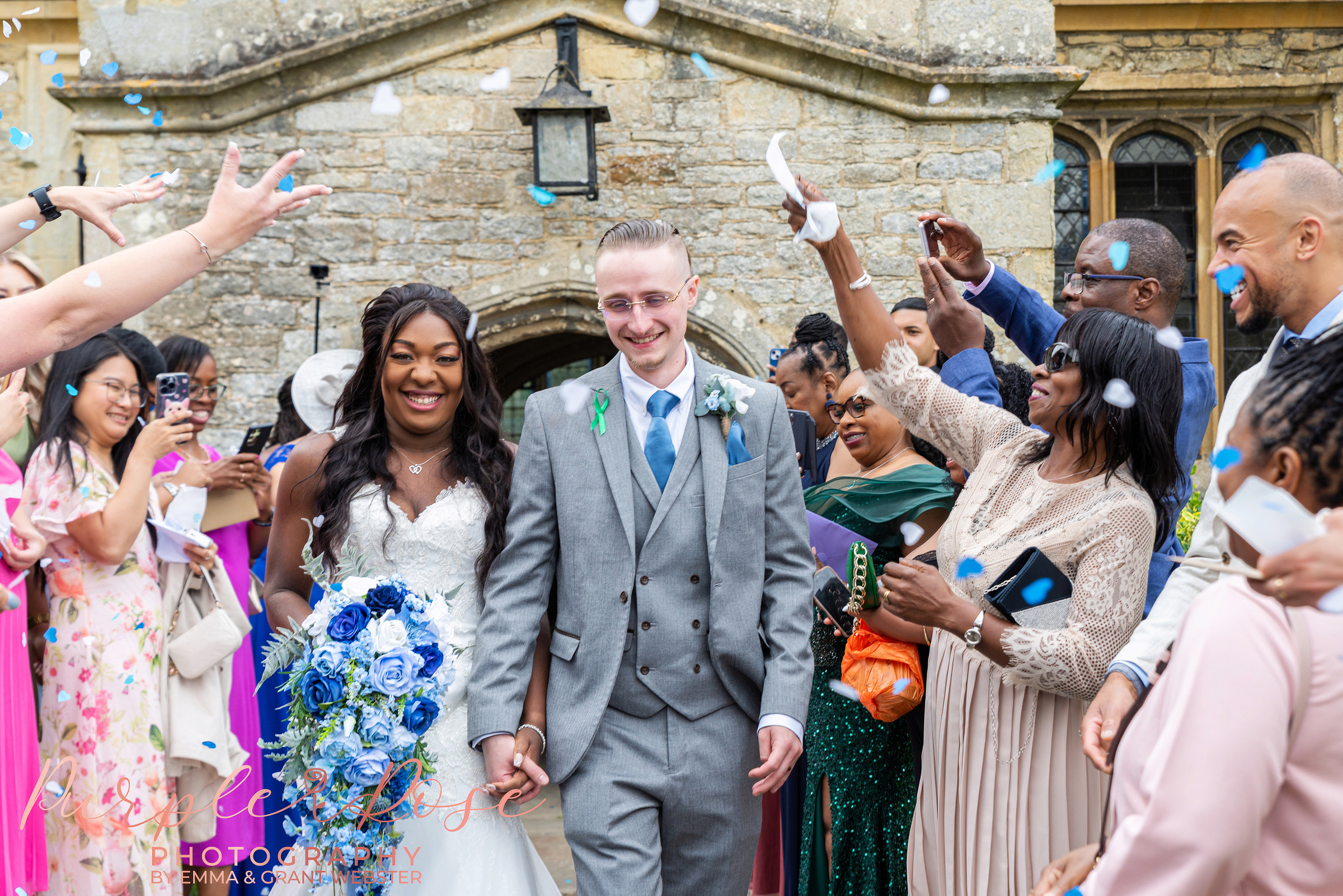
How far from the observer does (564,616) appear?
2.53 meters

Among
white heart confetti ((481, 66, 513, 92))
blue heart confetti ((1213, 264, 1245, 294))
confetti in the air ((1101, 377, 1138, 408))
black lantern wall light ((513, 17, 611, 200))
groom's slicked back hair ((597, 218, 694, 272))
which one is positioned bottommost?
confetti in the air ((1101, 377, 1138, 408))

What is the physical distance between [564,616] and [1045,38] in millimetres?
6627

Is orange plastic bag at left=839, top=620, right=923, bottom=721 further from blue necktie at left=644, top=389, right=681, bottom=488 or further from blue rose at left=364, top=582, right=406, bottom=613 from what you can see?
blue rose at left=364, top=582, right=406, bottom=613

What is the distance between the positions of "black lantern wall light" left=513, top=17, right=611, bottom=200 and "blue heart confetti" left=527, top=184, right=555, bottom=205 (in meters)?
0.04

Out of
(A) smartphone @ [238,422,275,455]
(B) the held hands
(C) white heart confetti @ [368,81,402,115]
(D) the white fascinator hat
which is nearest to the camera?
(B) the held hands

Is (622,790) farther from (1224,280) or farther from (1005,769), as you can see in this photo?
(1224,280)

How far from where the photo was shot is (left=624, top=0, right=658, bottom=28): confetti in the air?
7574mm

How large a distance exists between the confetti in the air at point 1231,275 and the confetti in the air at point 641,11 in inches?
244

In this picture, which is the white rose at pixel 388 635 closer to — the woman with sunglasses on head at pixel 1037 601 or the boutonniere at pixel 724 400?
the boutonniere at pixel 724 400

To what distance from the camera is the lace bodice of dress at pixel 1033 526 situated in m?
2.41

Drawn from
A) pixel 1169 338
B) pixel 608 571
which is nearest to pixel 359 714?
pixel 608 571

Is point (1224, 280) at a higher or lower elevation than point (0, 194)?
lower

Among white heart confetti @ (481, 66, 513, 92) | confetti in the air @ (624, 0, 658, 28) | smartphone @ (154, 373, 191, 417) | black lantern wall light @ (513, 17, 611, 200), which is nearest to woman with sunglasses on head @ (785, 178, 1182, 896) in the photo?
smartphone @ (154, 373, 191, 417)

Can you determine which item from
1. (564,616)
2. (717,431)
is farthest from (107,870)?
(717,431)
